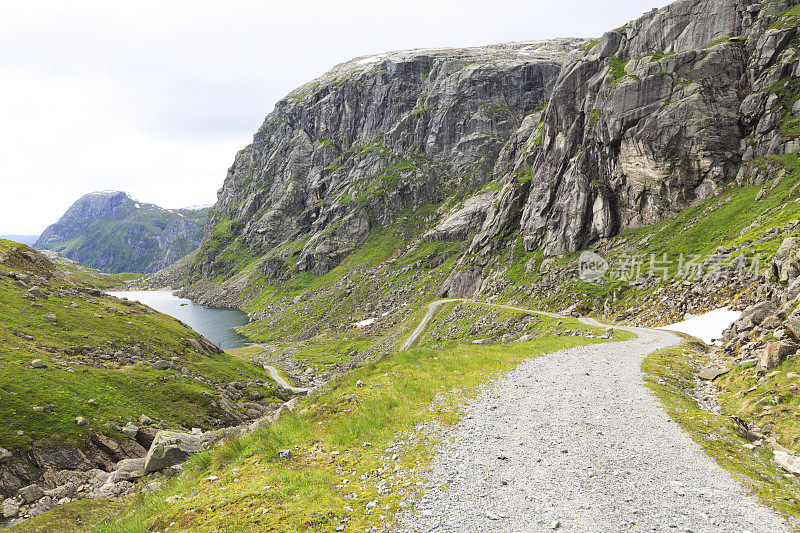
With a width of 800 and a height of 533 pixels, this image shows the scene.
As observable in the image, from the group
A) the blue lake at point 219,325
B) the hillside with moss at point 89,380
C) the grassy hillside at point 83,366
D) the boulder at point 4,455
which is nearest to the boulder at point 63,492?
the hillside with moss at point 89,380

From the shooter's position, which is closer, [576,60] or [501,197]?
[576,60]

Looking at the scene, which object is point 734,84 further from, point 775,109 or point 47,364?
point 47,364

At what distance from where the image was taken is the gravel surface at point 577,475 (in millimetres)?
8320

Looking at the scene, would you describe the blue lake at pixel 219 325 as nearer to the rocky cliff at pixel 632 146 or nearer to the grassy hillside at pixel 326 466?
the rocky cliff at pixel 632 146

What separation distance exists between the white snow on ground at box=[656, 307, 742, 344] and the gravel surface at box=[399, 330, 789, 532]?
31091 millimetres

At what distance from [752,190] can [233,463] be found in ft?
310

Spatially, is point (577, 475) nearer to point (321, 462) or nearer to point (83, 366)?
point (321, 462)

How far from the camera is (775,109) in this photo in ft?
237

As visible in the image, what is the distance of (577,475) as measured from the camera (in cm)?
1044

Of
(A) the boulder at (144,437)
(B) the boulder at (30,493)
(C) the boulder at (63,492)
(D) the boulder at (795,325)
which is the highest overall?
(D) the boulder at (795,325)

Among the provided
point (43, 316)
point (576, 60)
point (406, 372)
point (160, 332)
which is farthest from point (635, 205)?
point (43, 316)

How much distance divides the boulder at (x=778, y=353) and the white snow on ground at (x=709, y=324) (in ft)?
77.8

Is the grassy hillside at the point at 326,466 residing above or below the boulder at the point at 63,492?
above

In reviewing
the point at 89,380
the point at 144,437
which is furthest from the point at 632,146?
the point at 89,380
